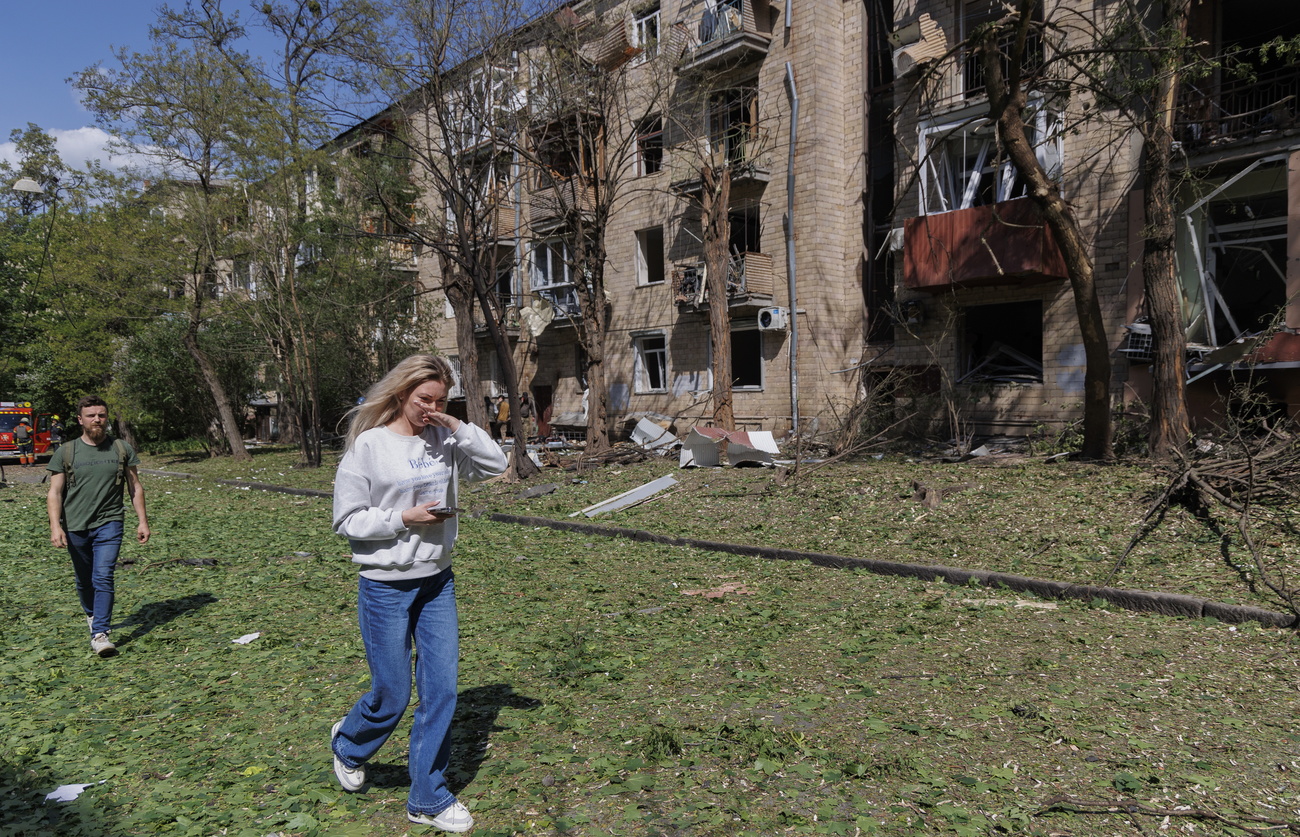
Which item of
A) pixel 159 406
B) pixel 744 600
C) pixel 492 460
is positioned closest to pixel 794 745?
pixel 492 460

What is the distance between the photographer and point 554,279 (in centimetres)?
2816

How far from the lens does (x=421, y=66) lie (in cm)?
1631

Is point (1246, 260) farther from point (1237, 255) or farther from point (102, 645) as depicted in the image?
point (102, 645)

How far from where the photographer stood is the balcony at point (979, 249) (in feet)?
53.3

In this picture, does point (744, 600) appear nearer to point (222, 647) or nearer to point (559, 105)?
point (222, 647)

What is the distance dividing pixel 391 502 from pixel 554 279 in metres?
25.4

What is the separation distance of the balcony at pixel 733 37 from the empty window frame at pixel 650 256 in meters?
5.11

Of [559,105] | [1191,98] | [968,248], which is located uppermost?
[559,105]

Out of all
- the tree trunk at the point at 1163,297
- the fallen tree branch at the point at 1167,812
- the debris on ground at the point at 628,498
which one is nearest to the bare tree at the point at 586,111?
the debris on ground at the point at 628,498

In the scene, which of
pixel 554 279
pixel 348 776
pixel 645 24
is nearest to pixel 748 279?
pixel 554 279

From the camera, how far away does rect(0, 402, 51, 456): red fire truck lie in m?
33.6

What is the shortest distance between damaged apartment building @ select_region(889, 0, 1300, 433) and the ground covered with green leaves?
707cm

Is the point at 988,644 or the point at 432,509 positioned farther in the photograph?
the point at 988,644

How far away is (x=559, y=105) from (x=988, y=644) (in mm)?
15755
